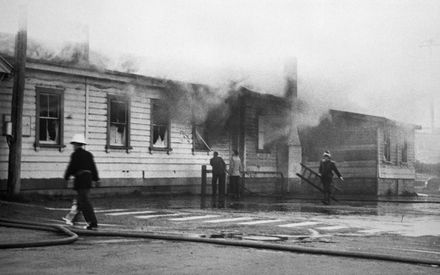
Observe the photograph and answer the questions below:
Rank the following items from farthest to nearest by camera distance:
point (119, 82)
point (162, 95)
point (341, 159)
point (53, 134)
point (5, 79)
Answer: point (341, 159), point (162, 95), point (119, 82), point (53, 134), point (5, 79)

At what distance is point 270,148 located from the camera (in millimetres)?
28938

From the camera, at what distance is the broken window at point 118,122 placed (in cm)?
2209

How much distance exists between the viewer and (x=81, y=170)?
38.0 feet

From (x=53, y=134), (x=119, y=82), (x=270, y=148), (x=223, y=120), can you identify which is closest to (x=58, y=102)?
(x=53, y=134)

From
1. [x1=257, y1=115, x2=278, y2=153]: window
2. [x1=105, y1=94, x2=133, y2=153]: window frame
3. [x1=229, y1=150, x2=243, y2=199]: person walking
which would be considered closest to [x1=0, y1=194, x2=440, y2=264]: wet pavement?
[x1=105, y1=94, x2=133, y2=153]: window frame

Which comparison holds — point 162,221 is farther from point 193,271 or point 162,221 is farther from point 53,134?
point 53,134

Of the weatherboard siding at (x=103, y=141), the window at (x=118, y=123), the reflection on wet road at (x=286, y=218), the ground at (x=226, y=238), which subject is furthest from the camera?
the window at (x=118, y=123)

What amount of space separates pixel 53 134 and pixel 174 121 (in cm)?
517

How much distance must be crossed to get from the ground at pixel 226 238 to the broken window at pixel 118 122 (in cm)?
513

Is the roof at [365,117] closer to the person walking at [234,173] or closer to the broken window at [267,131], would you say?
the broken window at [267,131]

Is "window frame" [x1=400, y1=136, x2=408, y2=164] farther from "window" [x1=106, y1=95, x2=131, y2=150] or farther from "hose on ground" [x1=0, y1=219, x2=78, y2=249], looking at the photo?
"hose on ground" [x1=0, y1=219, x2=78, y2=249]

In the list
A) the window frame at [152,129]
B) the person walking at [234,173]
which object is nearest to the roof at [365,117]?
the person walking at [234,173]

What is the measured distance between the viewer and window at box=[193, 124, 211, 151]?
2514 centimetres

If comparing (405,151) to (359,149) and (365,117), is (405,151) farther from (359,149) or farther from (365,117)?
(365,117)
